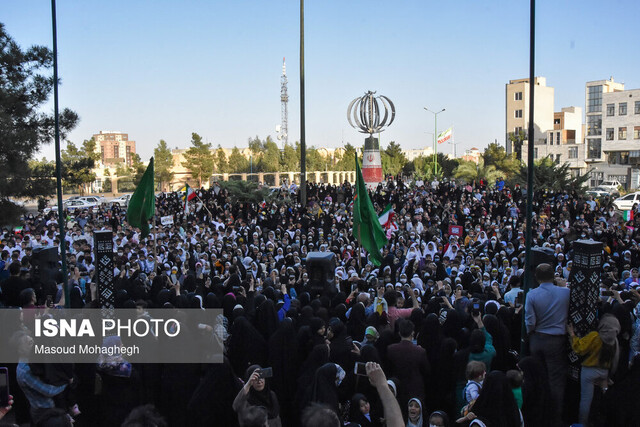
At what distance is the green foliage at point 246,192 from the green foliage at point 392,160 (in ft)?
109

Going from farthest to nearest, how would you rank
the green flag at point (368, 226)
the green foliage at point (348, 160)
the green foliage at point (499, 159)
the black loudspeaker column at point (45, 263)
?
the green foliage at point (348, 160), the green foliage at point (499, 159), the green flag at point (368, 226), the black loudspeaker column at point (45, 263)

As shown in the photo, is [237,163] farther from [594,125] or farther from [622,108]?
[622,108]

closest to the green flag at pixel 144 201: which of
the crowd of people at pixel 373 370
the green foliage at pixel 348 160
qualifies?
the crowd of people at pixel 373 370

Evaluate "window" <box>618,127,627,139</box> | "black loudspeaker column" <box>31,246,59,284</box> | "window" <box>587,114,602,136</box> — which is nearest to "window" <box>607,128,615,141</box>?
"window" <box>618,127,627,139</box>

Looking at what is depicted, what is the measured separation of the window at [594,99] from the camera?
54688 millimetres

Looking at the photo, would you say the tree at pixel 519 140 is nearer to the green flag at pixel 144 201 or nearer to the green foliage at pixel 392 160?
the green foliage at pixel 392 160

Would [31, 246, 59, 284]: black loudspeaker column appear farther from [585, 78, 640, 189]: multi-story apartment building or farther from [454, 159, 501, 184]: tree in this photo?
[585, 78, 640, 189]: multi-story apartment building

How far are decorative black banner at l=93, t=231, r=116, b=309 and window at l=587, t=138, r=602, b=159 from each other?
5137 centimetres

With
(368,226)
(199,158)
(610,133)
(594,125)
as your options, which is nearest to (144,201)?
(368,226)

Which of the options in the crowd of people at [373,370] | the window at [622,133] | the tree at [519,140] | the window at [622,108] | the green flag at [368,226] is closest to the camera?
the crowd of people at [373,370]

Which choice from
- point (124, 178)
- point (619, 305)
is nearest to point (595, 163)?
point (124, 178)

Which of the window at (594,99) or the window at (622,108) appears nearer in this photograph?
the window at (622,108)

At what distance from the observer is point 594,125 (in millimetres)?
53312

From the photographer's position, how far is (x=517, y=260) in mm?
10508
